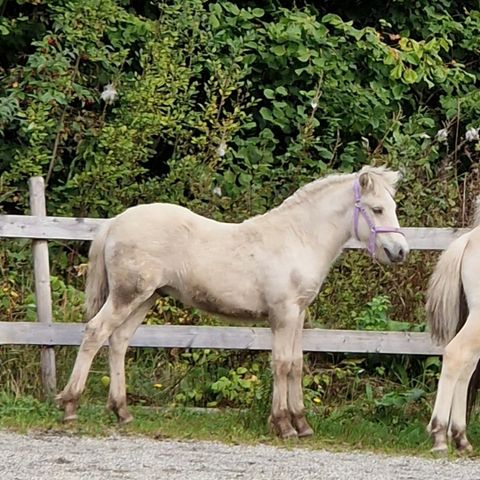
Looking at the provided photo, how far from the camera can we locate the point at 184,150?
10.8 m

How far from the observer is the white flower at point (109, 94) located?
10469 mm

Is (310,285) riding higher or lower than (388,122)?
lower

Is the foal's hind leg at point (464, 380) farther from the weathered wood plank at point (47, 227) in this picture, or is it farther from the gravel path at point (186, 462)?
the weathered wood plank at point (47, 227)

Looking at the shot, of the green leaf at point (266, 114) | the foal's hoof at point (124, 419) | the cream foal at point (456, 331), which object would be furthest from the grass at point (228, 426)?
the green leaf at point (266, 114)

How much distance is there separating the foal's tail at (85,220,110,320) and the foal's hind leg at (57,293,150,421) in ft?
0.76

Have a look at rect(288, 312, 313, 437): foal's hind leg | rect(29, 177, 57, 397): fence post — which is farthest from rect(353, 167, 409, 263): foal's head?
rect(29, 177, 57, 397): fence post

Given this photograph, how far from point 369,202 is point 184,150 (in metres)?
3.32

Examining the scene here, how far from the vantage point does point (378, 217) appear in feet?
25.7

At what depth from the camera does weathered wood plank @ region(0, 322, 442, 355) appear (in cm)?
849

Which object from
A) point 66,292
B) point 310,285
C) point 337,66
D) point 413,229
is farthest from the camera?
point 337,66

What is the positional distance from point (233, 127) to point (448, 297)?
11.1ft

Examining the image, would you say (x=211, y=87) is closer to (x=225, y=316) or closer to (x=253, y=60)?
(x=253, y=60)

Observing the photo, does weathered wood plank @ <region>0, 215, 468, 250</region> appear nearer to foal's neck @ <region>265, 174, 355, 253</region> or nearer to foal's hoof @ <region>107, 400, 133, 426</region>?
foal's neck @ <region>265, 174, 355, 253</region>

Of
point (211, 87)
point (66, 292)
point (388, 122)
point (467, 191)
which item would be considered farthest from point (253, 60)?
point (66, 292)
